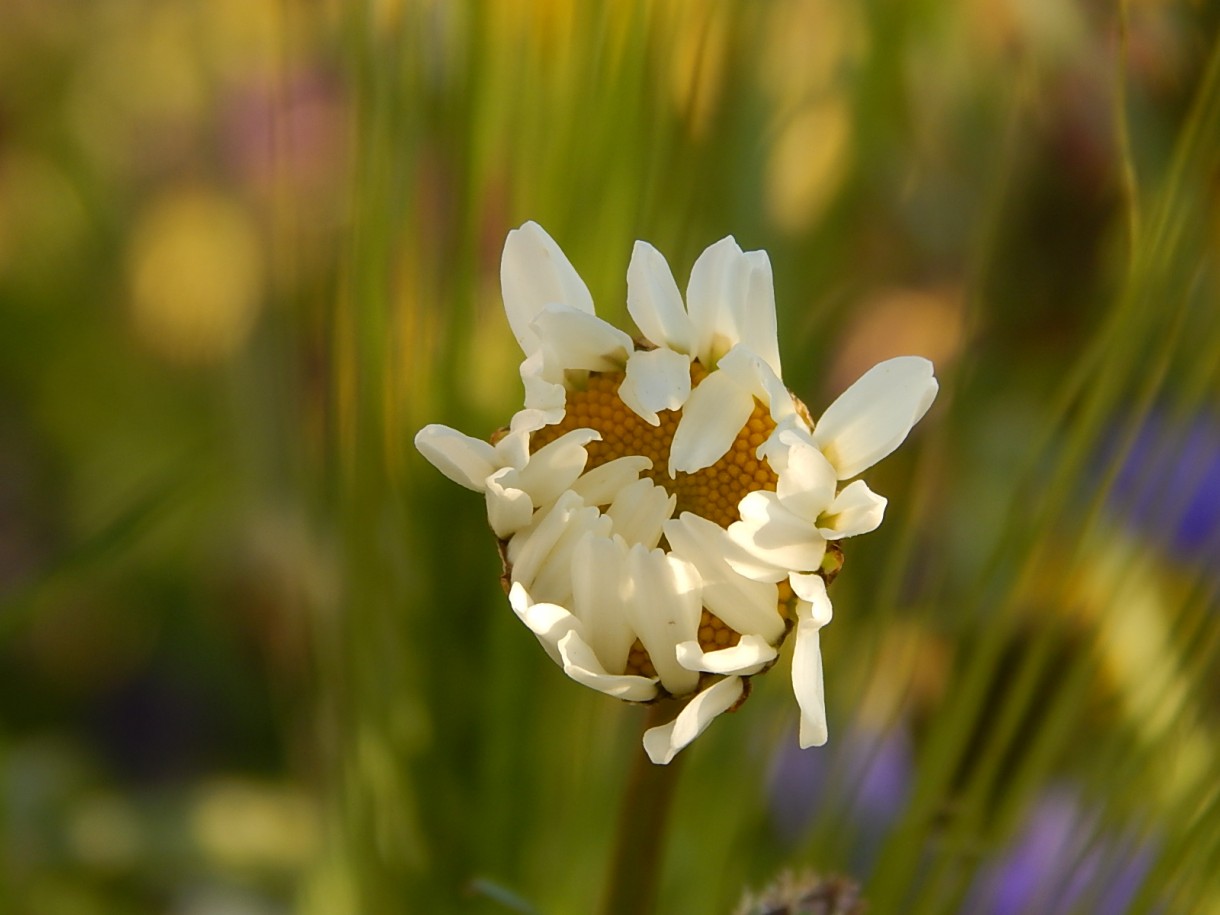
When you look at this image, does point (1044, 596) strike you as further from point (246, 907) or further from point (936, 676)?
point (246, 907)

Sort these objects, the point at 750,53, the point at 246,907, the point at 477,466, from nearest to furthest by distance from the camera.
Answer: the point at 477,466 < the point at 750,53 < the point at 246,907

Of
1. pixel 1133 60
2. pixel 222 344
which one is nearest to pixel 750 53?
pixel 1133 60

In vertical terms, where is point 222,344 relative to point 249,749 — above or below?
above

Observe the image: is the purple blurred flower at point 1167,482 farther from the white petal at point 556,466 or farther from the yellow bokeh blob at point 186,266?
the yellow bokeh blob at point 186,266

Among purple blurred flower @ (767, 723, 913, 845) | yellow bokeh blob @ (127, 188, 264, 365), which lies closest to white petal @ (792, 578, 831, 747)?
purple blurred flower @ (767, 723, 913, 845)

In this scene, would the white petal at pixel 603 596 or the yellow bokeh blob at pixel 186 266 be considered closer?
the white petal at pixel 603 596

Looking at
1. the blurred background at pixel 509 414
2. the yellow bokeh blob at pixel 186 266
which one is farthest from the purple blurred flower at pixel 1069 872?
the yellow bokeh blob at pixel 186 266
